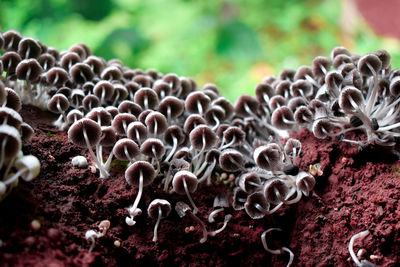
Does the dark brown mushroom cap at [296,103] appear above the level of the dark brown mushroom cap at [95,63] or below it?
above

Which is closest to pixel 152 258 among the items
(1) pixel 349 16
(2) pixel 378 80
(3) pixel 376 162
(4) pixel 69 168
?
(4) pixel 69 168

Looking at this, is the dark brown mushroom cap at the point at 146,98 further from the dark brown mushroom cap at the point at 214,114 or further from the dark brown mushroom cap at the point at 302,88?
the dark brown mushroom cap at the point at 302,88

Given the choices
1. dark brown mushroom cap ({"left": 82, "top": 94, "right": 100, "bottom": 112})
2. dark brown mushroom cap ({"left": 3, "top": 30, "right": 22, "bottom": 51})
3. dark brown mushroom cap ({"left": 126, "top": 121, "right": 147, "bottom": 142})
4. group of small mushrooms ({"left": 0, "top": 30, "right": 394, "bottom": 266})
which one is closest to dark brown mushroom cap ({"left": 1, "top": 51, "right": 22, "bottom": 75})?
group of small mushrooms ({"left": 0, "top": 30, "right": 394, "bottom": 266})

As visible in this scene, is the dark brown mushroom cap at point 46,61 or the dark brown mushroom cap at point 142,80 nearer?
the dark brown mushroom cap at point 46,61

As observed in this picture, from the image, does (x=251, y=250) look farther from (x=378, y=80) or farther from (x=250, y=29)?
(x=250, y=29)

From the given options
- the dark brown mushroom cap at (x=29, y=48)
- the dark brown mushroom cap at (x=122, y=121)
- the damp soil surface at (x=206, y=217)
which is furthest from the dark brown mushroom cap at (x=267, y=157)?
the dark brown mushroom cap at (x=29, y=48)

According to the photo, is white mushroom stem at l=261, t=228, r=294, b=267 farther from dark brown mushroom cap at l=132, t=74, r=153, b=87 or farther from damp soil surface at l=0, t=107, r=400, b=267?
dark brown mushroom cap at l=132, t=74, r=153, b=87

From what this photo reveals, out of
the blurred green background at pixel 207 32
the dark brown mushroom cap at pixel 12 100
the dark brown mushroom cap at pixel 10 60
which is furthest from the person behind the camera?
the blurred green background at pixel 207 32
